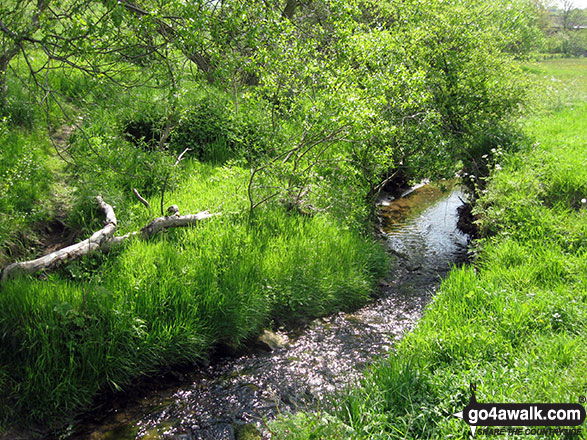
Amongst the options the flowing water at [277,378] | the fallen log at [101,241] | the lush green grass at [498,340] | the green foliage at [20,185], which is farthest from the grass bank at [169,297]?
the lush green grass at [498,340]

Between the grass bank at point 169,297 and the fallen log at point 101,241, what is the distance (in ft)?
0.47

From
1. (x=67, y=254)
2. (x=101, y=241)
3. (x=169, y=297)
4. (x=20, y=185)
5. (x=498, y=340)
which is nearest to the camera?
(x=498, y=340)

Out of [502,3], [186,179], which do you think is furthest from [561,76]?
[186,179]

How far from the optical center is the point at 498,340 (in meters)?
4.23

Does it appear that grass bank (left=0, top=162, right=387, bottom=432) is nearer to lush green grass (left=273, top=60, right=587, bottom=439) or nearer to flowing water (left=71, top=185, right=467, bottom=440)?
flowing water (left=71, top=185, right=467, bottom=440)

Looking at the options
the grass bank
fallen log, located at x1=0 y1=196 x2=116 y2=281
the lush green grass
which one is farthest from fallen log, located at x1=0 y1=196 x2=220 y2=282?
the lush green grass

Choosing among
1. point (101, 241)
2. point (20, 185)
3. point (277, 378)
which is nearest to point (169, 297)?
point (101, 241)

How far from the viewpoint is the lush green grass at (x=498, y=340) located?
3459mm

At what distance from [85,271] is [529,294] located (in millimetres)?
5443

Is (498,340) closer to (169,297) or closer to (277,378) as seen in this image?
(277,378)

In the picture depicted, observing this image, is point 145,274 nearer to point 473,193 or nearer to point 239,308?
point 239,308

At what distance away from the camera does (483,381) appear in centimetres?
366

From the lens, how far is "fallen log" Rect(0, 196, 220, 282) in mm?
5023

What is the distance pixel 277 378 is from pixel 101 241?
2.97 meters
